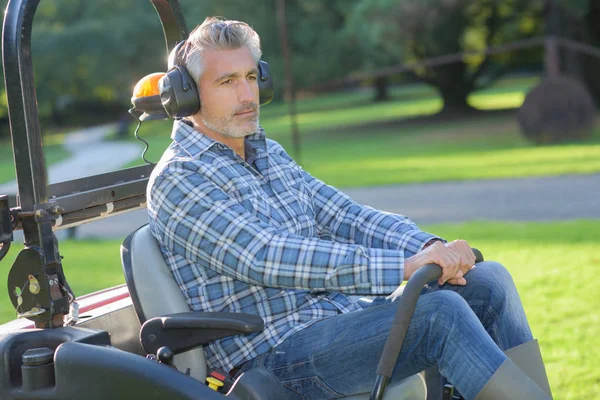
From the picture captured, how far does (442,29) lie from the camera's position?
23906 millimetres

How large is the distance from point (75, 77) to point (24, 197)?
3344 cm

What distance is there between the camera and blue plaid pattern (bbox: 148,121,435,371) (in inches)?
102

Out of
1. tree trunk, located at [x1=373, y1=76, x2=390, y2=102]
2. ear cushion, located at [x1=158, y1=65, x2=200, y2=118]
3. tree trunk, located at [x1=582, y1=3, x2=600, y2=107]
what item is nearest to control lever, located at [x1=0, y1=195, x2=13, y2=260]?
ear cushion, located at [x1=158, y1=65, x2=200, y2=118]

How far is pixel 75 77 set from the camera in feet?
113

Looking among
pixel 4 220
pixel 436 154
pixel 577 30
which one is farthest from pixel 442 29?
pixel 4 220

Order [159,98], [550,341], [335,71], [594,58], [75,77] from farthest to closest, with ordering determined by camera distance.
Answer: [75,77], [335,71], [594,58], [550,341], [159,98]

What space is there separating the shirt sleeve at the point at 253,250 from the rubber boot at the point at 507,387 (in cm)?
40

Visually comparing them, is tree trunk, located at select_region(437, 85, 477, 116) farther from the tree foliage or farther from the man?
the man

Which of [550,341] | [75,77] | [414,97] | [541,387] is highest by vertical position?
[541,387]

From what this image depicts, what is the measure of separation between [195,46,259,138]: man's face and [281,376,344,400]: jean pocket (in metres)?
0.87

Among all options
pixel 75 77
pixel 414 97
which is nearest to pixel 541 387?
pixel 75 77

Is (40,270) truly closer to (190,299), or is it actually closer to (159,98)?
(190,299)

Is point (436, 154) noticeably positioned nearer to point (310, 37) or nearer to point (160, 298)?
point (310, 37)

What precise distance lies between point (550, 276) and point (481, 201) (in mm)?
3731
